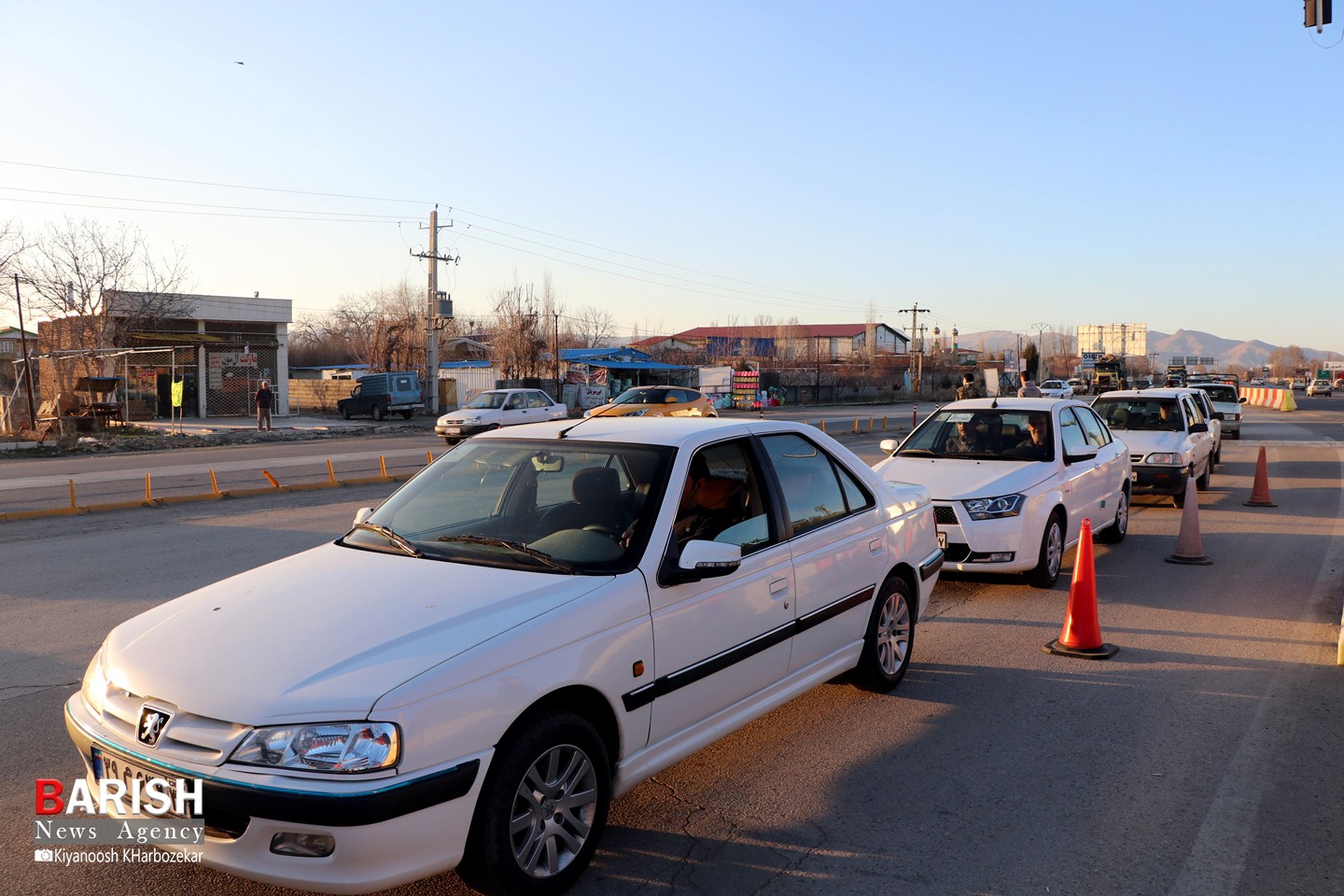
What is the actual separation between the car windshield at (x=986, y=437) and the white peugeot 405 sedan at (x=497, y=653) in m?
4.57

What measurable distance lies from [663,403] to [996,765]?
2438 centimetres

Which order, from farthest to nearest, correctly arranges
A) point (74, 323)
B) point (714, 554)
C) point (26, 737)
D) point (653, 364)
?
point (653, 364)
point (74, 323)
point (26, 737)
point (714, 554)

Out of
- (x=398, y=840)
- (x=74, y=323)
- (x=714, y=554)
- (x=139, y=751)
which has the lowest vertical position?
(x=398, y=840)

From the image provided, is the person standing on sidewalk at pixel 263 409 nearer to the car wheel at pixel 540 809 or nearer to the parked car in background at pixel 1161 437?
the parked car in background at pixel 1161 437

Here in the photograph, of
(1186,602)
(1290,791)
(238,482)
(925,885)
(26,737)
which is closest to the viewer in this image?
(925,885)

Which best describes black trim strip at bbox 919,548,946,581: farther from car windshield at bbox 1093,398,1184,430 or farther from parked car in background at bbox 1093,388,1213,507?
car windshield at bbox 1093,398,1184,430

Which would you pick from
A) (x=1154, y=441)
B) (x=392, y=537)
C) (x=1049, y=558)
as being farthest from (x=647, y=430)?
(x=1154, y=441)

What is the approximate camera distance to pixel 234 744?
2.94 meters

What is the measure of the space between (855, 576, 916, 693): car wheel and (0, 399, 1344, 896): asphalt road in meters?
0.14

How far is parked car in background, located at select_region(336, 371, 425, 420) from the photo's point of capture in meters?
41.7

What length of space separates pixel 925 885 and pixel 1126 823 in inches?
44.2

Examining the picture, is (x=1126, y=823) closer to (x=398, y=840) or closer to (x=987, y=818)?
(x=987, y=818)

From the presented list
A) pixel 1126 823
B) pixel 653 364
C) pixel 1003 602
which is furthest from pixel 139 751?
pixel 653 364

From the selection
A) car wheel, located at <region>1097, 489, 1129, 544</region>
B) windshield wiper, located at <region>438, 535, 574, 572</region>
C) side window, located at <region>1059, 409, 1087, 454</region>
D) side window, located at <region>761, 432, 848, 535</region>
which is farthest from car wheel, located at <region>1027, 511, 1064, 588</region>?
windshield wiper, located at <region>438, 535, 574, 572</region>
